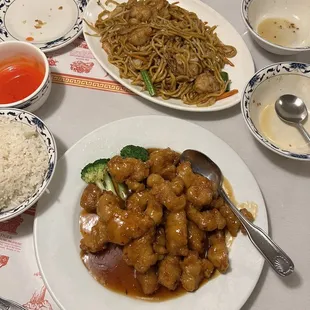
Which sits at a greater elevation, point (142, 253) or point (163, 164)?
point (163, 164)

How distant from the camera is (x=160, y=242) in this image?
80.0 inches

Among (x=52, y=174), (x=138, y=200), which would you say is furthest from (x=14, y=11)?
(x=138, y=200)

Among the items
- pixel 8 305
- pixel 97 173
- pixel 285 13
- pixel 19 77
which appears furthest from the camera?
pixel 285 13

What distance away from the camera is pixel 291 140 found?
2.49 meters

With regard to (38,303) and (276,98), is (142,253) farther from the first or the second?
(276,98)

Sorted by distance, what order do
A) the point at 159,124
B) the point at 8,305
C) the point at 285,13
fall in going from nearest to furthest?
the point at 8,305 < the point at 159,124 < the point at 285,13

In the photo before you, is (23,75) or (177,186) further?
(23,75)

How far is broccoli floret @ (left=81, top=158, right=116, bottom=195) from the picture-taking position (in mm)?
2203

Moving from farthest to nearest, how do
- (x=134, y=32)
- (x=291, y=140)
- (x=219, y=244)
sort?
(x=134, y=32), (x=291, y=140), (x=219, y=244)

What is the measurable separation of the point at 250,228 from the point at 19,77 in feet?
6.05

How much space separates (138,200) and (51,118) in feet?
3.37

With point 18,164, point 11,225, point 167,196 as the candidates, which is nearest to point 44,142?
point 18,164

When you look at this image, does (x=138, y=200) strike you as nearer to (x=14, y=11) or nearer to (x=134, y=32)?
(x=134, y=32)

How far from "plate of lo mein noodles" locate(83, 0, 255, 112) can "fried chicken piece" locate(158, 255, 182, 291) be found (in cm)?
105
